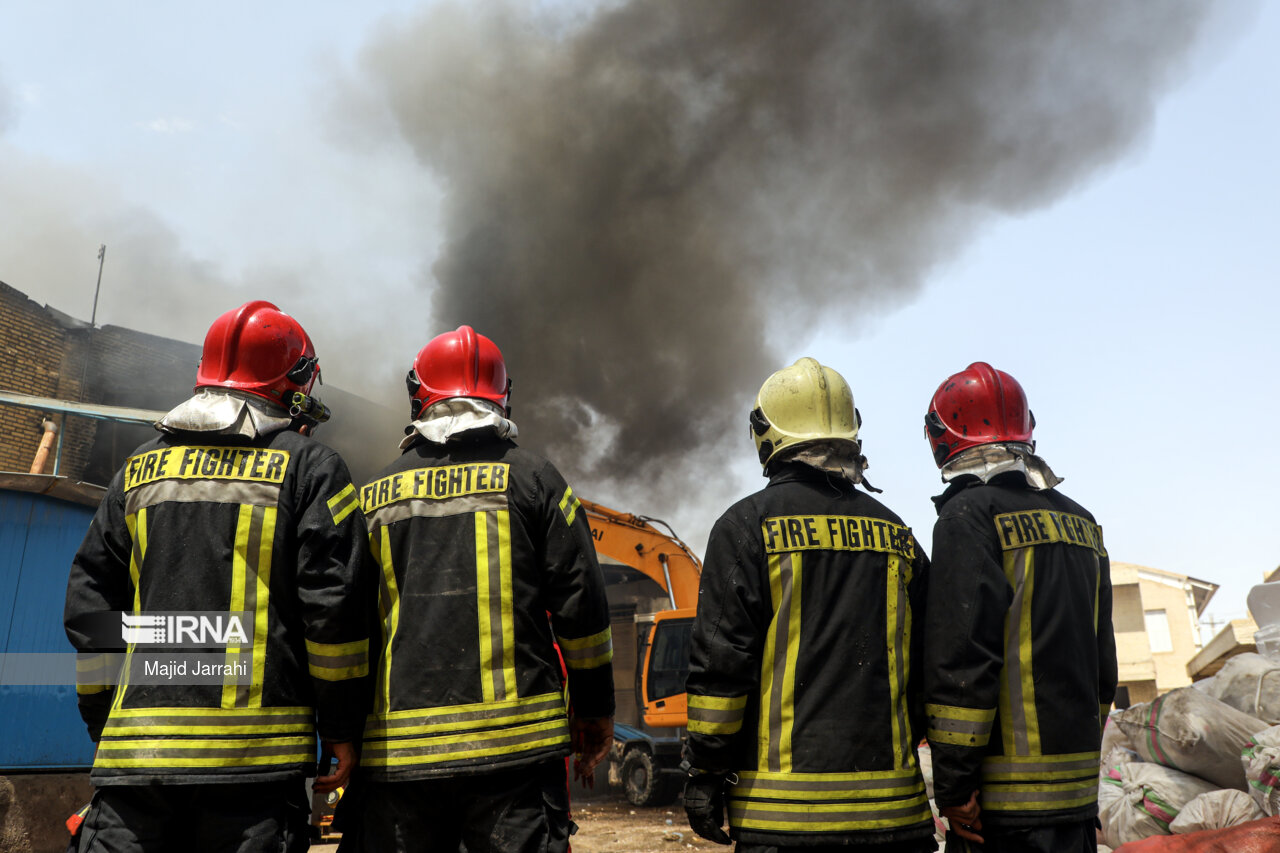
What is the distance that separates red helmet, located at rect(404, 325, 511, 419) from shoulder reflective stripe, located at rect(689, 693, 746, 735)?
47.7 inches

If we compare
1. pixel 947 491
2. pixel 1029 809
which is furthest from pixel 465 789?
pixel 947 491

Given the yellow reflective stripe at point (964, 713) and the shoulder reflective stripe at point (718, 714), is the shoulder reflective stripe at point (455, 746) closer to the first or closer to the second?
the shoulder reflective stripe at point (718, 714)

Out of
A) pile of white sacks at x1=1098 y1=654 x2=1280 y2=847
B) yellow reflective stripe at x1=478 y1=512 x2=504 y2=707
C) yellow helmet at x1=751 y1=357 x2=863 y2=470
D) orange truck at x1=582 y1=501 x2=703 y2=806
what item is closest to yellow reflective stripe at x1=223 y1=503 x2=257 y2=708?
yellow reflective stripe at x1=478 y1=512 x2=504 y2=707

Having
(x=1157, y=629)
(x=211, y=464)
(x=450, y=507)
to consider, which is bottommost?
(x=450, y=507)

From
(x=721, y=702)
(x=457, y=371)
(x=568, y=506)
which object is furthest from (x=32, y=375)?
(x=721, y=702)

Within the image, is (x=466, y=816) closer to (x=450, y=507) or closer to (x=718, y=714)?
(x=718, y=714)

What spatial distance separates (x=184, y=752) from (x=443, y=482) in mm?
967

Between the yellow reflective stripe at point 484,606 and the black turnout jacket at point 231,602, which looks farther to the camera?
the yellow reflective stripe at point 484,606

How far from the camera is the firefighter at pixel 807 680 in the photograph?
2.35m

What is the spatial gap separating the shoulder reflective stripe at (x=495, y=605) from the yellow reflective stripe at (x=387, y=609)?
0.27m

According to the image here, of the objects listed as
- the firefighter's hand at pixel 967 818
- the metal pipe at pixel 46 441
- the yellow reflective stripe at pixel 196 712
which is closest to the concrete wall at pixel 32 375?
the metal pipe at pixel 46 441

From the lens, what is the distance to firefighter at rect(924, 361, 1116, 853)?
2.52m

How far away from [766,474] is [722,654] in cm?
67

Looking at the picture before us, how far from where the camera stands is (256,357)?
9.02 feet
